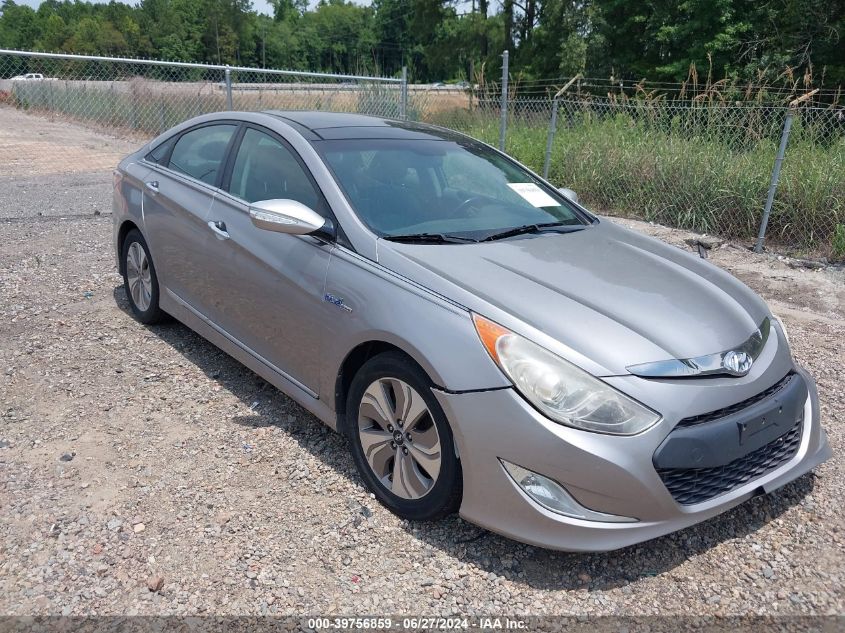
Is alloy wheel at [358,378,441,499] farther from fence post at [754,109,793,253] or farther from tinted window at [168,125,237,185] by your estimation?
fence post at [754,109,793,253]

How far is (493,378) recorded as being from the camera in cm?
238

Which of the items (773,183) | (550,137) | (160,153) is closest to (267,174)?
(160,153)

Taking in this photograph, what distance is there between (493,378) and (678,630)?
1.06 m

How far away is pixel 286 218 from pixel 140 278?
222 centimetres

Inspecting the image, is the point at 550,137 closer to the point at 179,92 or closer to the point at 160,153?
the point at 160,153

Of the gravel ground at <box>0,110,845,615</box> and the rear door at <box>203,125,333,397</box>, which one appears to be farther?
the rear door at <box>203,125,333,397</box>

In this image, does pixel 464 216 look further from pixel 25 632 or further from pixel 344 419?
pixel 25 632

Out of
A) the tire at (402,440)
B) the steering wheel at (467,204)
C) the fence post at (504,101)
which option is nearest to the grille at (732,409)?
the tire at (402,440)

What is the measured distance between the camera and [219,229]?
3.72m

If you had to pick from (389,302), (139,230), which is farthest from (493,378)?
(139,230)

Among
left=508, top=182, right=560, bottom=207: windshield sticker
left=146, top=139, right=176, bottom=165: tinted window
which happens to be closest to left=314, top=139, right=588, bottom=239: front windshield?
left=508, top=182, right=560, bottom=207: windshield sticker

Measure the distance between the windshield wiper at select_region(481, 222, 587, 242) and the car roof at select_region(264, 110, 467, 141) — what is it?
2.95ft

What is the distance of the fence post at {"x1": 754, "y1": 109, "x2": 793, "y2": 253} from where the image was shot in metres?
6.86

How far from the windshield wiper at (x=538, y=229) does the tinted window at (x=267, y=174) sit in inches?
34.3
